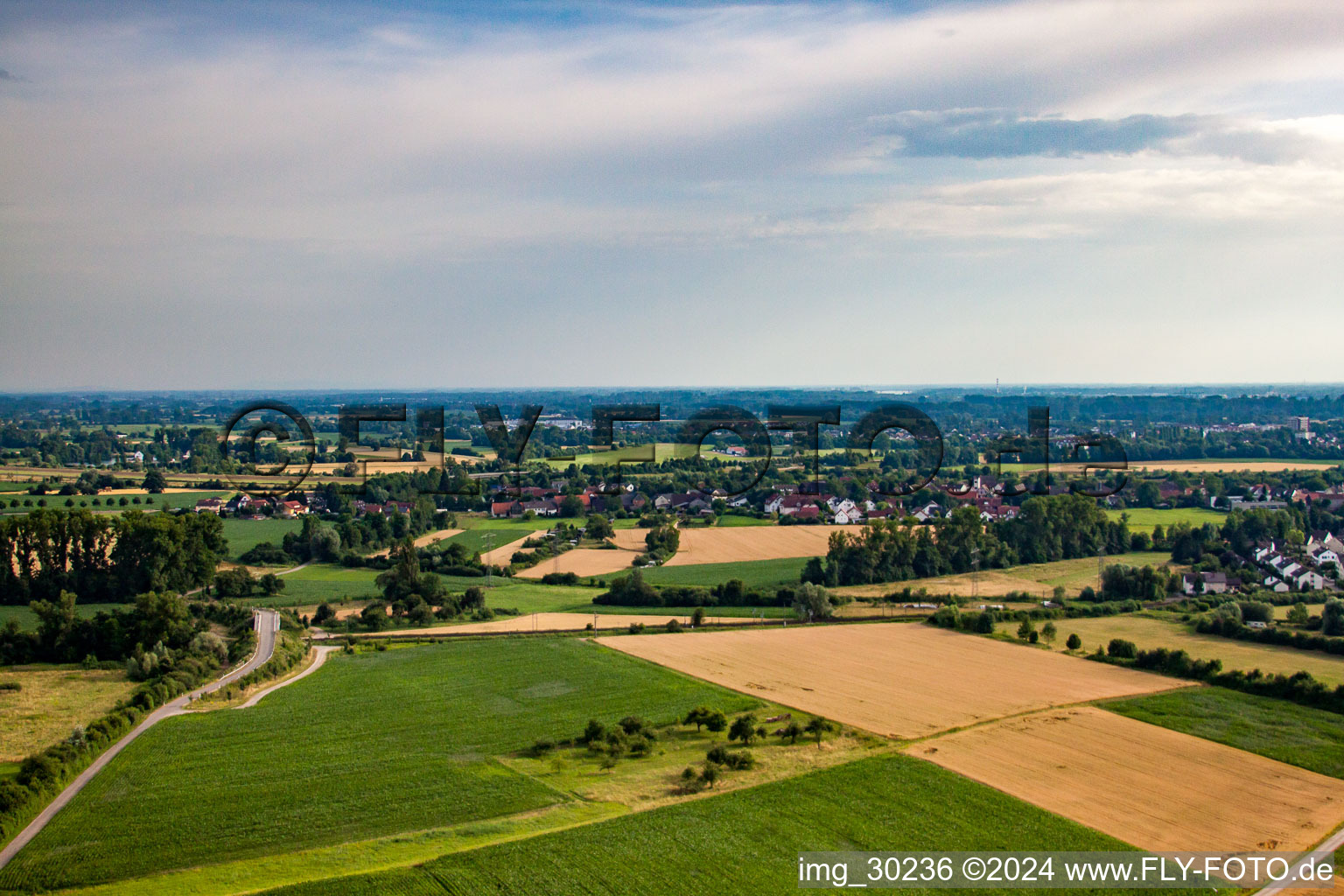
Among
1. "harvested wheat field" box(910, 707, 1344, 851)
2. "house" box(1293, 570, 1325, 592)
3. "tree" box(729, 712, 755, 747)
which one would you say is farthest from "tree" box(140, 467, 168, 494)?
"house" box(1293, 570, 1325, 592)

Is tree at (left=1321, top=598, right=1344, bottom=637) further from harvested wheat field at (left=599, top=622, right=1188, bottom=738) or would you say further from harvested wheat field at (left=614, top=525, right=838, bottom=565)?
harvested wheat field at (left=614, top=525, right=838, bottom=565)

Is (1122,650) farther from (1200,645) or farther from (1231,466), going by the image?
(1231,466)

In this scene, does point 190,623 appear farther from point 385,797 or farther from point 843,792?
point 843,792

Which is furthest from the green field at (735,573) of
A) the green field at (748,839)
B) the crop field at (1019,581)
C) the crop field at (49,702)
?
the green field at (748,839)

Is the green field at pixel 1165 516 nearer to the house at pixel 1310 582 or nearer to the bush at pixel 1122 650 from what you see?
the house at pixel 1310 582

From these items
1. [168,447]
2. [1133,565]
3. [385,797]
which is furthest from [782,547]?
[168,447]
